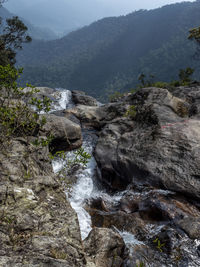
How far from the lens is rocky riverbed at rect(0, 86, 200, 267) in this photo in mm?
3879

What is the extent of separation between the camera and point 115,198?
10172mm

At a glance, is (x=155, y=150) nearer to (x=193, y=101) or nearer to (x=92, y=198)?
(x=92, y=198)

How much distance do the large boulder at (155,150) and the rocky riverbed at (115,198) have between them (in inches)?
1.9

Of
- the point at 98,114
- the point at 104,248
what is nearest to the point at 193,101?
the point at 98,114

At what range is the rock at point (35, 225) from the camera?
3221mm

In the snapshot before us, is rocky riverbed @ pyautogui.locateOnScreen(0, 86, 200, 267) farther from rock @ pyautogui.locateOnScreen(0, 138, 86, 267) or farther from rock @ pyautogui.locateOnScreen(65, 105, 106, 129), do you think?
rock @ pyautogui.locateOnScreen(65, 105, 106, 129)

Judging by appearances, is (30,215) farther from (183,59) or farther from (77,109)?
(183,59)

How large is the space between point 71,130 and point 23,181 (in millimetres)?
8877

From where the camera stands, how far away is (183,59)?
512 feet

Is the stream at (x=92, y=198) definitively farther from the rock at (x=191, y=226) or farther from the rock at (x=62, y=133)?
the rock at (x=62, y=133)

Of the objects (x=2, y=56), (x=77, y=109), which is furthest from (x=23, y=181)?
(x=2, y=56)

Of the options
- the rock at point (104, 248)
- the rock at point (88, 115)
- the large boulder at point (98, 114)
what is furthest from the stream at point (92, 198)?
the large boulder at point (98, 114)

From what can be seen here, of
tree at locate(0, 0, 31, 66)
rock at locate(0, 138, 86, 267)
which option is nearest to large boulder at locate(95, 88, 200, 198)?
rock at locate(0, 138, 86, 267)

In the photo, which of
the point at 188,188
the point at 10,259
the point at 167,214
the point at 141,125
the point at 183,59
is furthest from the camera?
the point at 183,59
